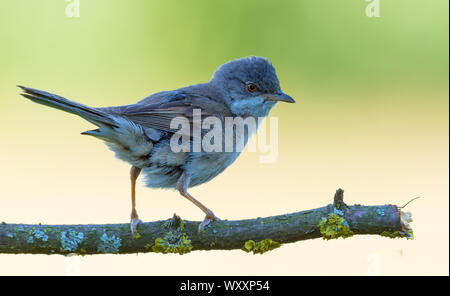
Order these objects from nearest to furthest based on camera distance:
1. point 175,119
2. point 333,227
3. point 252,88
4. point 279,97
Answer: point 333,227 < point 175,119 < point 279,97 < point 252,88

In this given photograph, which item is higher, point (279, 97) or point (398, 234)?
point (279, 97)

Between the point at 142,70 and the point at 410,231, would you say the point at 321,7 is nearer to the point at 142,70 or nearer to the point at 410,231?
the point at 142,70

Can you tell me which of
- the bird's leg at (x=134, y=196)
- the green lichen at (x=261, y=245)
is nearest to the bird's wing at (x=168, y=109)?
the bird's leg at (x=134, y=196)

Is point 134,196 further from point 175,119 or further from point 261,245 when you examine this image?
point 261,245

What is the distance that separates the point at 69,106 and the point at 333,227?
80.8 inches

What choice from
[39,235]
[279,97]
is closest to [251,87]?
[279,97]

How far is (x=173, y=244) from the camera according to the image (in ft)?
12.6

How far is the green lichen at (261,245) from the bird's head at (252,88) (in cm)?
178

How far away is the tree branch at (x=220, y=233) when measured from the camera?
366cm

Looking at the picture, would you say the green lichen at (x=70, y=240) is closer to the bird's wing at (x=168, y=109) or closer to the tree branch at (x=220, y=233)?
the tree branch at (x=220, y=233)

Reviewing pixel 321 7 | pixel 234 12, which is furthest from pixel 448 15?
pixel 234 12

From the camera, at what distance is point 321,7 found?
293 inches

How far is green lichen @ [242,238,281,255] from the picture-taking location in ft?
12.2

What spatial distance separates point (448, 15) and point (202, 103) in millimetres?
5015
